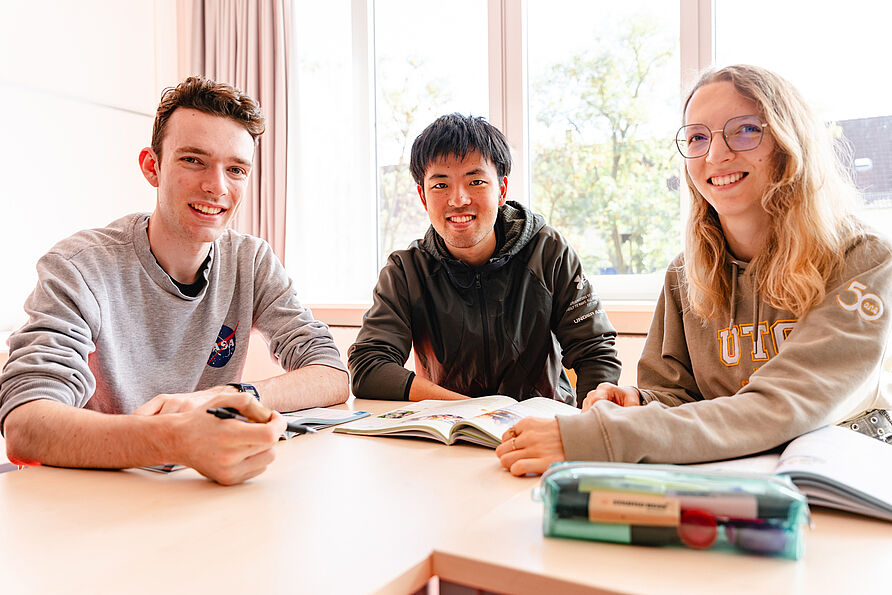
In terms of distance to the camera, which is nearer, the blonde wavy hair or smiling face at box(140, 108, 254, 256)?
the blonde wavy hair

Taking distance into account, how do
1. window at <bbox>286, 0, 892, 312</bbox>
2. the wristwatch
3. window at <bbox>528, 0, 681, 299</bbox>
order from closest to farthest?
the wristwatch, window at <bbox>286, 0, 892, 312</bbox>, window at <bbox>528, 0, 681, 299</bbox>

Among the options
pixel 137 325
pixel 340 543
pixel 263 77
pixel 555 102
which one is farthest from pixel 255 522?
pixel 263 77

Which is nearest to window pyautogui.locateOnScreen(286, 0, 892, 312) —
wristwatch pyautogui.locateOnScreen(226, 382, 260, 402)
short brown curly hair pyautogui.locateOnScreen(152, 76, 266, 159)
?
short brown curly hair pyautogui.locateOnScreen(152, 76, 266, 159)

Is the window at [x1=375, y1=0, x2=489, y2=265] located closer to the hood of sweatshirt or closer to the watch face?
the hood of sweatshirt

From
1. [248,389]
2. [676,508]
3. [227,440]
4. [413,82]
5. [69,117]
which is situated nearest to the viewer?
[676,508]

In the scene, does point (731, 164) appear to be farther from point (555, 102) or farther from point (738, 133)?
point (555, 102)

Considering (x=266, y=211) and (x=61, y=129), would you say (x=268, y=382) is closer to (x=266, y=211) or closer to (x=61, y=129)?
(x=266, y=211)

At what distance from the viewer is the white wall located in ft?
9.78

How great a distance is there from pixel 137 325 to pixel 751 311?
1.26 metres

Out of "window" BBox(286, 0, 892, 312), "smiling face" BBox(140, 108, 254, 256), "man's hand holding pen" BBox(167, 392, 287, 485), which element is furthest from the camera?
"window" BBox(286, 0, 892, 312)

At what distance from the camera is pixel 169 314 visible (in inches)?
60.2

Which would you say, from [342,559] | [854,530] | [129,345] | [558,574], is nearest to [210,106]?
[129,345]

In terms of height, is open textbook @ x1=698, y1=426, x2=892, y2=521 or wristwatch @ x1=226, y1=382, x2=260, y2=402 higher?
wristwatch @ x1=226, y1=382, x2=260, y2=402

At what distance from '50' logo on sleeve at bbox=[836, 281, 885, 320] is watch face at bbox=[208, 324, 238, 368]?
1.30 metres
